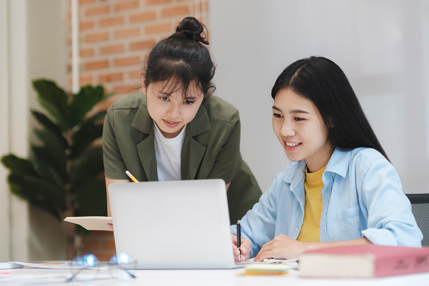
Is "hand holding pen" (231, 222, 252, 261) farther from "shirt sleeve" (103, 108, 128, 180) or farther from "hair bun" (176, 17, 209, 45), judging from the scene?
"hair bun" (176, 17, 209, 45)

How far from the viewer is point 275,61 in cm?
228

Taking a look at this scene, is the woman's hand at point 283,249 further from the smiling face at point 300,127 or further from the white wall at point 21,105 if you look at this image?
the white wall at point 21,105

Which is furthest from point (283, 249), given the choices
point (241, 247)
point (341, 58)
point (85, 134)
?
point (85, 134)

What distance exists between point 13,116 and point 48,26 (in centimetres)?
68

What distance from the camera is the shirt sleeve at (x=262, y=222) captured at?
144 centimetres

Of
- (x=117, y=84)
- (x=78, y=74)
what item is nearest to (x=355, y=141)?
(x=117, y=84)

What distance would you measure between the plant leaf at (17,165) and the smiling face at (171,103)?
156 centimetres

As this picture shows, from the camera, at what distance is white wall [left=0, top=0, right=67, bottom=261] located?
2867 millimetres

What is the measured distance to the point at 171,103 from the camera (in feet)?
4.61

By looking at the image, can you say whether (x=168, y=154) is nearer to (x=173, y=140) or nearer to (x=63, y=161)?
(x=173, y=140)

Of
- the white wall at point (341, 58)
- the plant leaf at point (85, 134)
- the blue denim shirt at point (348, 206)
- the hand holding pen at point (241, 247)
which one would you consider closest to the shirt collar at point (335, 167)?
the blue denim shirt at point (348, 206)

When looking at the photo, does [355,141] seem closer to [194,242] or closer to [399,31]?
[194,242]

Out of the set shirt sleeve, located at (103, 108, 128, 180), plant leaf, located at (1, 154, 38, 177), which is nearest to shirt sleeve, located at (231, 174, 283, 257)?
shirt sleeve, located at (103, 108, 128, 180)

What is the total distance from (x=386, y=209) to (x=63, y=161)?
2171 mm
